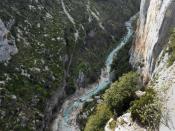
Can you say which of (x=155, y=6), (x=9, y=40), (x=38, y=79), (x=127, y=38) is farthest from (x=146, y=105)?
(x=127, y=38)

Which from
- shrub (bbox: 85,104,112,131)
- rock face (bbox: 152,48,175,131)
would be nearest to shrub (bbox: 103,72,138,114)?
shrub (bbox: 85,104,112,131)

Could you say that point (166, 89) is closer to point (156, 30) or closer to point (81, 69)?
point (156, 30)

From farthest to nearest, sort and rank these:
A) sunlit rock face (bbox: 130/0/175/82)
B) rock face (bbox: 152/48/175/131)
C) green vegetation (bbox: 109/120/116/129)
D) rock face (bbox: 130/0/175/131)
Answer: sunlit rock face (bbox: 130/0/175/82) < green vegetation (bbox: 109/120/116/129) < rock face (bbox: 130/0/175/131) < rock face (bbox: 152/48/175/131)

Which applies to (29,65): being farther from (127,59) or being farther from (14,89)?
(127,59)

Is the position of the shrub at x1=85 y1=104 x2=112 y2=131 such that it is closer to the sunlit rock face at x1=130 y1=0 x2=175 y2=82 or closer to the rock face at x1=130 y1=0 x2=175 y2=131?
the rock face at x1=130 y1=0 x2=175 y2=131

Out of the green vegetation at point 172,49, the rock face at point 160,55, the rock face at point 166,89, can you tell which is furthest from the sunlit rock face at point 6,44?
the green vegetation at point 172,49
